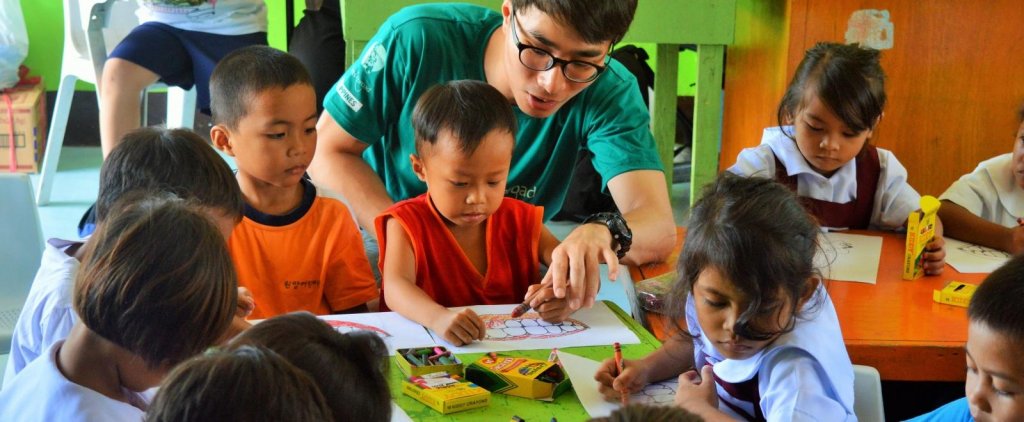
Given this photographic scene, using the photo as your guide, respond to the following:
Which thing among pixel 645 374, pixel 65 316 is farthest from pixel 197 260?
pixel 645 374

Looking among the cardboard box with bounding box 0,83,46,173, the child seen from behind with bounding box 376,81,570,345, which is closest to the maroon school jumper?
the child seen from behind with bounding box 376,81,570,345

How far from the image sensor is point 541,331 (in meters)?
1.61

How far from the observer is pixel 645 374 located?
1437mm

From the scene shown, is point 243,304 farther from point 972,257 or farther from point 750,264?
point 972,257

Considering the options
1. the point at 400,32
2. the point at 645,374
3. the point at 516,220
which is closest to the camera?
the point at 645,374

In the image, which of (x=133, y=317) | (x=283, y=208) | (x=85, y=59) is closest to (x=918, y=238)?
(x=283, y=208)

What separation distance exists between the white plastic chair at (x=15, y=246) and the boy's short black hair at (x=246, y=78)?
1.49ft

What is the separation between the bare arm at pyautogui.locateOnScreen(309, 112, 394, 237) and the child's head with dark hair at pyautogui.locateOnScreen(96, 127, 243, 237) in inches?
17.9

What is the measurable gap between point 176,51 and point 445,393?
8.80 feet

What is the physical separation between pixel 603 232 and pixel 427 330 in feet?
1.19

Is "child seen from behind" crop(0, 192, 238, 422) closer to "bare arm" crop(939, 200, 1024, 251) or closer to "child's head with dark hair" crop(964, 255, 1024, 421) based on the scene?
"child's head with dark hair" crop(964, 255, 1024, 421)

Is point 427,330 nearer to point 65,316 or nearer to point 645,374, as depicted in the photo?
point 645,374

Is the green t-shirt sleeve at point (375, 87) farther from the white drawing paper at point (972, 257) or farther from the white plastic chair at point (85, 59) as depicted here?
the white plastic chair at point (85, 59)

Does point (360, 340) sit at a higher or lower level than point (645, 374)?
higher
